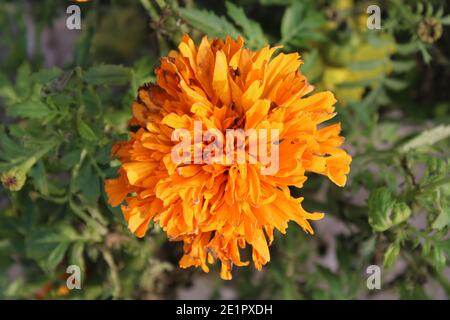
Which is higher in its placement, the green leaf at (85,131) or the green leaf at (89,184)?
the green leaf at (85,131)

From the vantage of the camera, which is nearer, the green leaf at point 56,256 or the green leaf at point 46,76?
A: the green leaf at point 46,76

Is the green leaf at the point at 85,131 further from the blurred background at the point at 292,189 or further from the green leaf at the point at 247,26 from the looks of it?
the green leaf at the point at 247,26

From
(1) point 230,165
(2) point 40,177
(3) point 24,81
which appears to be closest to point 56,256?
(2) point 40,177

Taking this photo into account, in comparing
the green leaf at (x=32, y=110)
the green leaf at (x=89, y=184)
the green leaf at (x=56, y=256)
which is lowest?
the green leaf at (x=56, y=256)

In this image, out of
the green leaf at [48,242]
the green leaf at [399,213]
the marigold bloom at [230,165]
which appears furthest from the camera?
the green leaf at [48,242]

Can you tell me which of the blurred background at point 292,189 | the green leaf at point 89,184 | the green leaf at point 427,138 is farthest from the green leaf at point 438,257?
the green leaf at point 89,184

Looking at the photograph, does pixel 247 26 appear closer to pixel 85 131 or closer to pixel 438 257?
pixel 85 131
